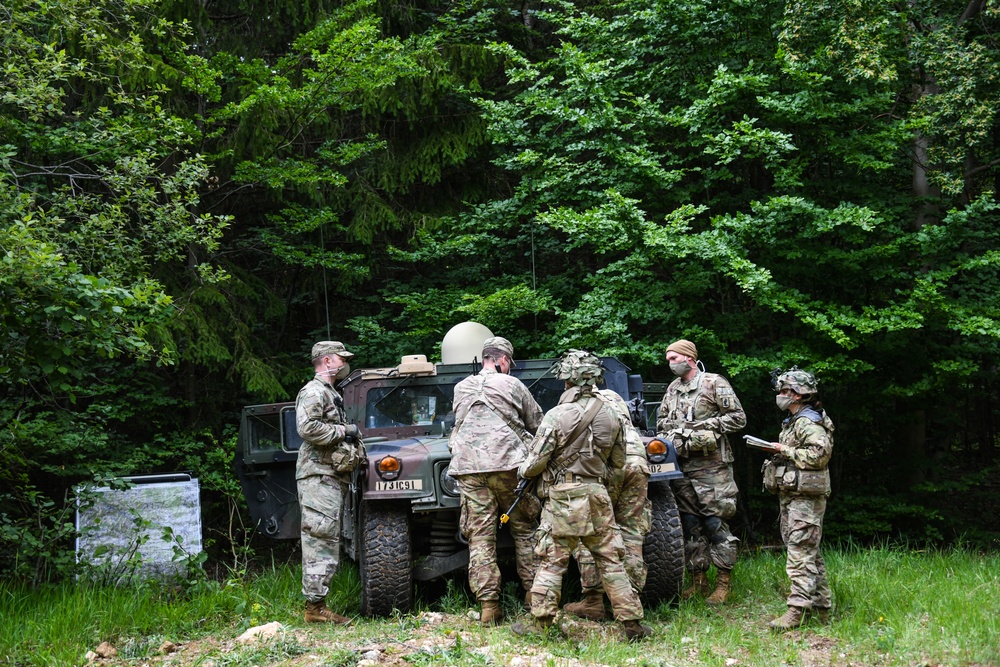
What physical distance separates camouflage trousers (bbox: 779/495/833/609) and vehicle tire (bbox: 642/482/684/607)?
27.3 inches

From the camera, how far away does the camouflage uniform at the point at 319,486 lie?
18.4 feet

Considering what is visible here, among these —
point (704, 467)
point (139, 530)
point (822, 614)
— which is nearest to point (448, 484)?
point (704, 467)

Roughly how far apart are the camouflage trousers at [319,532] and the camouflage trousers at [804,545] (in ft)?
9.48

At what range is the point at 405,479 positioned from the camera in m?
5.52

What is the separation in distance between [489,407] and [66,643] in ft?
9.30

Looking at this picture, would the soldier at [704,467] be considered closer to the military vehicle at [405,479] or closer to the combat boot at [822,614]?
the military vehicle at [405,479]

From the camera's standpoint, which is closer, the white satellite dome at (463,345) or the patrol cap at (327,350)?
the patrol cap at (327,350)

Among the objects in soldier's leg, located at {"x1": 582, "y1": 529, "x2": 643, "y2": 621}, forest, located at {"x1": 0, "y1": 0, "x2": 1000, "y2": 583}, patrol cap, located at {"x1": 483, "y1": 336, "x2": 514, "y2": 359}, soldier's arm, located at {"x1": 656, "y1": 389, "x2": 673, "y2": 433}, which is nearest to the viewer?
soldier's leg, located at {"x1": 582, "y1": 529, "x2": 643, "y2": 621}

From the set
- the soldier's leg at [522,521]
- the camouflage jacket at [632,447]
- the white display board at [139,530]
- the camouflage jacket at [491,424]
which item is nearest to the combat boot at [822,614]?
the camouflage jacket at [632,447]

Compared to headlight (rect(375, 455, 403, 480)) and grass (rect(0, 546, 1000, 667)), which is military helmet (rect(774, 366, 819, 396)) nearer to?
grass (rect(0, 546, 1000, 667))

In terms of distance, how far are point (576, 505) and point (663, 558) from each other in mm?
1032

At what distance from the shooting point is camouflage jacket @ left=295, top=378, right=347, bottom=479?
5609 millimetres

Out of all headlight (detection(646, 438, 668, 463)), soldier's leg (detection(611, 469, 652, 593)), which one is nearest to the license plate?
soldier's leg (detection(611, 469, 652, 593))

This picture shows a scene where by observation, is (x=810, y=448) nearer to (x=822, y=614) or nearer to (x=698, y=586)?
(x=822, y=614)
